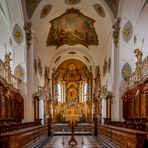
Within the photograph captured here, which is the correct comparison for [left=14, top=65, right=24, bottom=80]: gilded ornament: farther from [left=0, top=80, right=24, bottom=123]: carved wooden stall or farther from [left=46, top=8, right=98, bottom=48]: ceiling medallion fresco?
[left=46, top=8, right=98, bottom=48]: ceiling medallion fresco

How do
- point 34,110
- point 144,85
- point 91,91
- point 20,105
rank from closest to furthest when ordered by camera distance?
point 144,85 < point 20,105 < point 34,110 < point 91,91

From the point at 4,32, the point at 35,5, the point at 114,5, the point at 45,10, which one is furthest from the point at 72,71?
the point at 114,5

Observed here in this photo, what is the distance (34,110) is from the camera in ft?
74.6

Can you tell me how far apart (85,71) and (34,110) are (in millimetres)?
18458

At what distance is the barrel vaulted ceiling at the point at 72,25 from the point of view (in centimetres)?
2164

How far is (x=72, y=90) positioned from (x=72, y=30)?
42.4 feet

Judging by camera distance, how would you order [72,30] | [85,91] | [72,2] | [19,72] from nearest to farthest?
1. [19,72]
2. [72,2]
3. [72,30]
4. [85,91]

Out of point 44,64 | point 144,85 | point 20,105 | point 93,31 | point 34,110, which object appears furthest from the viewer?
Result: point 44,64

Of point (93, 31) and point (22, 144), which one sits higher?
point (93, 31)

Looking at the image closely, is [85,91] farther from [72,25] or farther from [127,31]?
[127,31]

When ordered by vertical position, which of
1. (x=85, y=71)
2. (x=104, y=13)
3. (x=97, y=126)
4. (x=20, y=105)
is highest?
(x=104, y=13)

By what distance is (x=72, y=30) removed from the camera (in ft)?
99.3

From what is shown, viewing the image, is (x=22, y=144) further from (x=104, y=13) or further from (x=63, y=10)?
(x=63, y=10)

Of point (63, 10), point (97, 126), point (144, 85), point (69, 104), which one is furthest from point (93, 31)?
point (69, 104)
